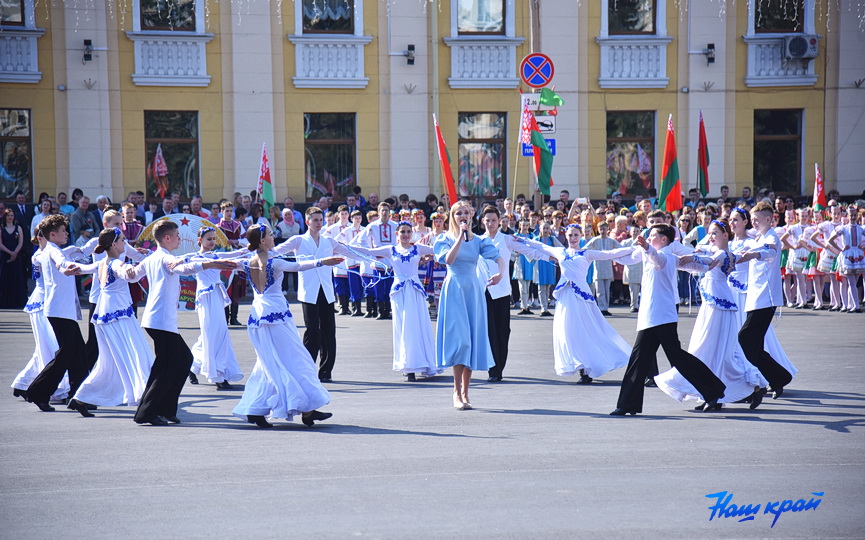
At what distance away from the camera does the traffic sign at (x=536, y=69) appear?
20359 mm

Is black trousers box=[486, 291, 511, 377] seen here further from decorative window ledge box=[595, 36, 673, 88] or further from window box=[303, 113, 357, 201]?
decorative window ledge box=[595, 36, 673, 88]

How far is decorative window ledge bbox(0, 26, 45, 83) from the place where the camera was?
25031 millimetres

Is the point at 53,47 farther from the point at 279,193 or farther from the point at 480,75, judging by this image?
the point at 480,75

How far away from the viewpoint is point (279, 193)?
2688cm

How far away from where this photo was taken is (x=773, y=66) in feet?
91.6

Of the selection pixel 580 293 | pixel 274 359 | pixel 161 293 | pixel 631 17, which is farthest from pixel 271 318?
pixel 631 17

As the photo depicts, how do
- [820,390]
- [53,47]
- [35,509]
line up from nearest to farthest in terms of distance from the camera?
[35,509] < [820,390] < [53,47]

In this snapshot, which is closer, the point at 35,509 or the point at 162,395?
the point at 35,509

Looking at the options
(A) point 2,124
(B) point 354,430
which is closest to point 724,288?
(B) point 354,430

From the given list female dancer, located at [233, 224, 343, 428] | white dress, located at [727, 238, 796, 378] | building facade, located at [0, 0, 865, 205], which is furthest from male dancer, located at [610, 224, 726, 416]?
building facade, located at [0, 0, 865, 205]

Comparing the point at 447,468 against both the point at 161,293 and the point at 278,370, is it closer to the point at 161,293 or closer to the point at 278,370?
the point at 278,370

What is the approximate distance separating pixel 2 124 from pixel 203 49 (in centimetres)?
509

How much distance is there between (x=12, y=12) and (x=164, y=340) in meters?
18.8

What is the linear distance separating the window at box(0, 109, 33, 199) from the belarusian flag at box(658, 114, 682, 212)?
1483cm
